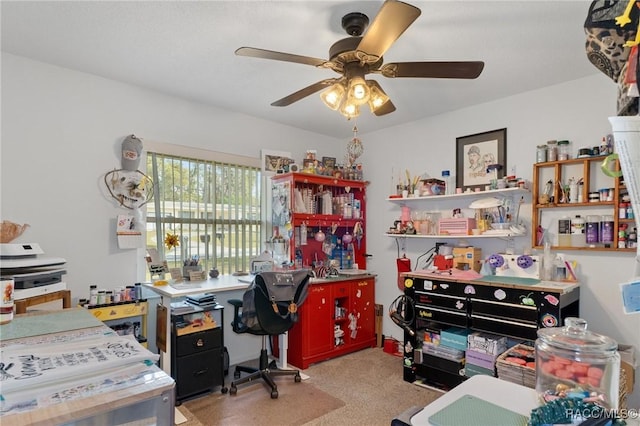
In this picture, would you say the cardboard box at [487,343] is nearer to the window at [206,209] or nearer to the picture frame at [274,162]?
the window at [206,209]

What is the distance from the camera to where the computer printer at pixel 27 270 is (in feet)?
6.16

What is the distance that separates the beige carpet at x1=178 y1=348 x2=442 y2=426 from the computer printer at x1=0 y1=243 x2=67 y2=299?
4.22ft

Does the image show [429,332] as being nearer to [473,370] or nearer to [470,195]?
[473,370]

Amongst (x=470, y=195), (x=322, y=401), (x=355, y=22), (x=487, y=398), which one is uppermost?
(x=355, y=22)

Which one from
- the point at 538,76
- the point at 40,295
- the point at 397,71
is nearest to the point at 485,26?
the point at 397,71

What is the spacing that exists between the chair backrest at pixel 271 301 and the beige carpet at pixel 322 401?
20.4 inches

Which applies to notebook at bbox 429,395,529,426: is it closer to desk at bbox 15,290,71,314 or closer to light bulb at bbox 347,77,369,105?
light bulb at bbox 347,77,369,105

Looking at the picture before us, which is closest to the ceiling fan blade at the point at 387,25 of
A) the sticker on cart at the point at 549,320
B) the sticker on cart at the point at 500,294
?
the sticker on cart at the point at 500,294

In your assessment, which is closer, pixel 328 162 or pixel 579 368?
pixel 579 368

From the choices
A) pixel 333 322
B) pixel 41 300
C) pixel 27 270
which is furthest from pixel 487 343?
pixel 27 270

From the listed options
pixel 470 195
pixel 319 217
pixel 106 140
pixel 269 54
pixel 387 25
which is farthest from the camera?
pixel 319 217

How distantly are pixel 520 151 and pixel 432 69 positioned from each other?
179cm

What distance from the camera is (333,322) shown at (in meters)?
3.72

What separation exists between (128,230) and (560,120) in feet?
12.1
